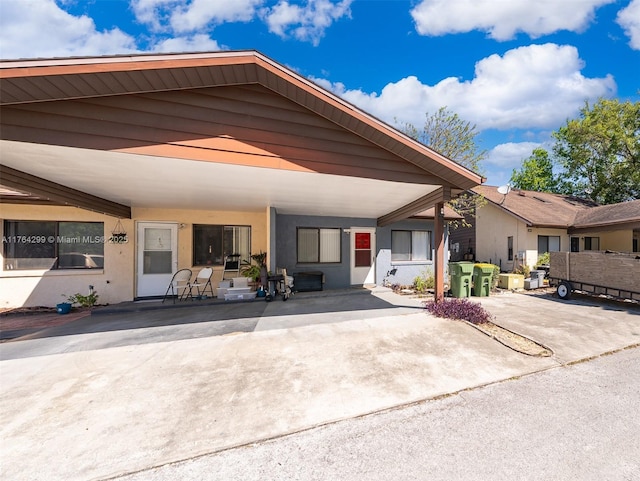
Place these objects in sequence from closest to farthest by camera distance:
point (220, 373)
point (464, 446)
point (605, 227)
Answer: point (464, 446) < point (220, 373) < point (605, 227)

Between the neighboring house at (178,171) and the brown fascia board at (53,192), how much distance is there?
0.09ft

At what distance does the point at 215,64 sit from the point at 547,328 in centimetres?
732

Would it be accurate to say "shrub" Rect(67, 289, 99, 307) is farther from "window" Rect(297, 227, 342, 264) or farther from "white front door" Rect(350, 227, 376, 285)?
"white front door" Rect(350, 227, 376, 285)

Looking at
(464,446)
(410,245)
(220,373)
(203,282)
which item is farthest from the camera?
(410,245)

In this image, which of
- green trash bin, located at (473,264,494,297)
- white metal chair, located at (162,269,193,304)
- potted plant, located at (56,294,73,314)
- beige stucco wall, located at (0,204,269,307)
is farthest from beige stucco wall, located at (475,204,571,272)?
potted plant, located at (56,294,73,314)

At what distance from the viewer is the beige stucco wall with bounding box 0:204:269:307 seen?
634 cm

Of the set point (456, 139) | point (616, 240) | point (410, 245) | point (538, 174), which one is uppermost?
point (538, 174)

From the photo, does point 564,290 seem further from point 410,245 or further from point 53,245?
point 53,245

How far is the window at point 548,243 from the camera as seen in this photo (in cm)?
1241

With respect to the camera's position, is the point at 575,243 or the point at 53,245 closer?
the point at 53,245

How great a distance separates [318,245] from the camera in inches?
354

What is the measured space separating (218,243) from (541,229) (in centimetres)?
1436

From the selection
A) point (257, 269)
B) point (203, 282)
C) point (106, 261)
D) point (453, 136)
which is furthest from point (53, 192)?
point (453, 136)

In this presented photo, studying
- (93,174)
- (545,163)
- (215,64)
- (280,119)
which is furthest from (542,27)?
(545,163)
